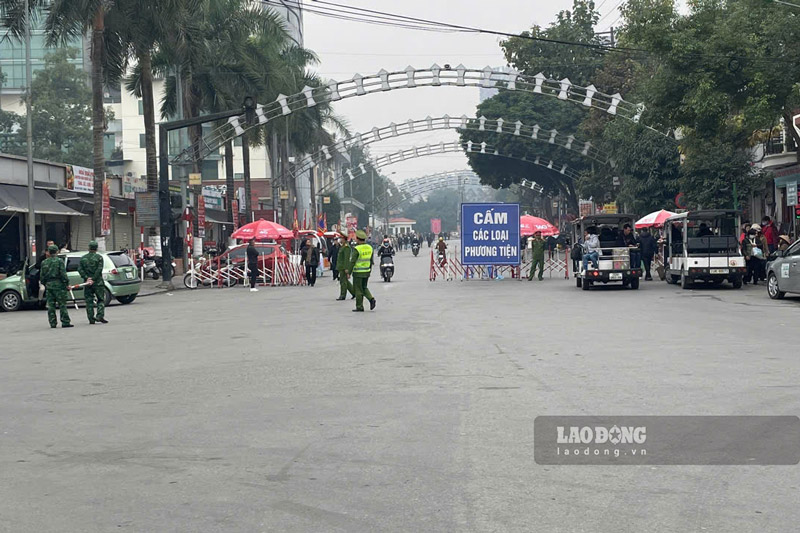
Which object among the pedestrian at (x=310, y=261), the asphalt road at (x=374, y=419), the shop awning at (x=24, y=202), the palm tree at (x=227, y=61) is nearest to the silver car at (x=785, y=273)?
→ the asphalt road at (x=374, y=419)

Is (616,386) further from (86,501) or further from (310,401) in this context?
(86,501)

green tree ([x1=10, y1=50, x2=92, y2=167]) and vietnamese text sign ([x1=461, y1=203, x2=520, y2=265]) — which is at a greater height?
green tree ([x1=10, y1=50, x2=92, y2=167])

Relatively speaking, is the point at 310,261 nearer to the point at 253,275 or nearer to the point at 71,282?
the point at 253,275

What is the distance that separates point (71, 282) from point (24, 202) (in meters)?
11.3

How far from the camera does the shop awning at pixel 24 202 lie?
35.3 m

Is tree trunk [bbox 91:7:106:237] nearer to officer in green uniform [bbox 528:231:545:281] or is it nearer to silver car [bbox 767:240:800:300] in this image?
officer in green uniform [bbox 528:231:545:281]

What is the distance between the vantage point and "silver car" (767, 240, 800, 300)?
23266 mm

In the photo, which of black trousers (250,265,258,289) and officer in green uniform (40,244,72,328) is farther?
black trousers (250,265,258,289)

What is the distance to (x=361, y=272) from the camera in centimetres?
2258

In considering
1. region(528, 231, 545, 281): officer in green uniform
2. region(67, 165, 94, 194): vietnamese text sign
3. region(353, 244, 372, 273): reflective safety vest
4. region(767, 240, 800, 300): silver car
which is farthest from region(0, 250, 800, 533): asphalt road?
region(67, 165, 94, 194): vietnamese text sign

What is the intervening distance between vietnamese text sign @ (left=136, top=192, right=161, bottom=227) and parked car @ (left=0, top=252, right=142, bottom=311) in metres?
9.71

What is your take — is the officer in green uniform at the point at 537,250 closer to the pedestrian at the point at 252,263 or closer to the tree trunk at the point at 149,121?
the pedestrian at the point at 252,263

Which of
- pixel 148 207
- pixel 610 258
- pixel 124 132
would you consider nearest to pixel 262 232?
pixel 148 207

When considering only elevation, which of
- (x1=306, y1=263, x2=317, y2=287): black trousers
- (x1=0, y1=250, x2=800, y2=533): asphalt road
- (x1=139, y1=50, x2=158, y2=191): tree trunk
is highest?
(x1=139, y1=50, x2=158, y2=191): tree trunk
